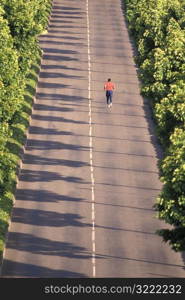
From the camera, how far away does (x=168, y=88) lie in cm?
5941

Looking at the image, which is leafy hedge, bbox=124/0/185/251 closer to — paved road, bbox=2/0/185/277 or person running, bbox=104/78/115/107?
paved road, bbox=2/0/185/277

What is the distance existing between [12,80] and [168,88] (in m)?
11.0

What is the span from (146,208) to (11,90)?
1209 centimetres

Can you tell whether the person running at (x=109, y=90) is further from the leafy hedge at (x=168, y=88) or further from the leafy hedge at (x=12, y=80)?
the leafy hedge at (x=12, y=80)

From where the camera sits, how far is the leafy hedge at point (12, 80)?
161 ft

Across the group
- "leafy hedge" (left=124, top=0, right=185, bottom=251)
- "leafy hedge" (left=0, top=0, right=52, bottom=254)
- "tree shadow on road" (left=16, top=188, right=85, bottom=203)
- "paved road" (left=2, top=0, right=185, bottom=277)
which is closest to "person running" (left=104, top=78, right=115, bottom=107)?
"paved road" (left=2, top=0, right=185, bottom=277)

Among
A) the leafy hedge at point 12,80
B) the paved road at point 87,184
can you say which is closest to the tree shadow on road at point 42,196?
the paved road at point 87,184

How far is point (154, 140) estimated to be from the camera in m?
71.4

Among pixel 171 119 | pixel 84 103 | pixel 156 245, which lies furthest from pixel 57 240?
pixel 84 103

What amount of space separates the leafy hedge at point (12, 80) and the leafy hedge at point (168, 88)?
29.2 feet

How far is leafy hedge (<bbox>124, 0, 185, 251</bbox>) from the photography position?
41.4 m

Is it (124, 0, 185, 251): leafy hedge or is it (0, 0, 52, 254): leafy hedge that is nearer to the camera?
(124, 0, 185, 251): leafy hedge

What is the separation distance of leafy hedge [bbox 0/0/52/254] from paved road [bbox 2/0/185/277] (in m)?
1.25

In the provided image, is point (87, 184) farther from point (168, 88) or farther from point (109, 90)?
point (109, 90)
